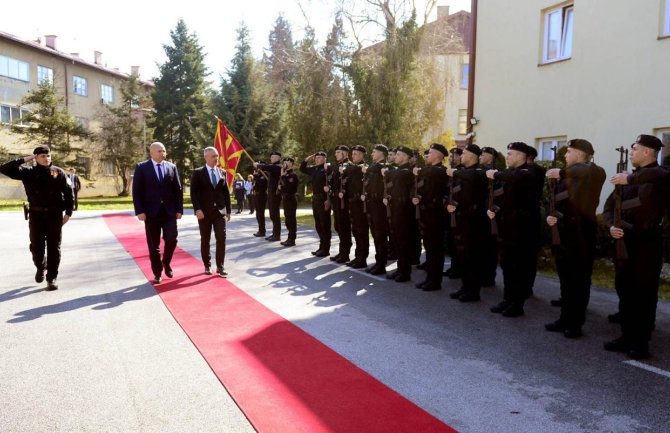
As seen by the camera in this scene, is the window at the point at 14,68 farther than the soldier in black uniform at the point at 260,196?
Yes

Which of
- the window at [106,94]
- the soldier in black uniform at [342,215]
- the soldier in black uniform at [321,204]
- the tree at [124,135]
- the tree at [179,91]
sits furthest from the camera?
the window at [106,94]

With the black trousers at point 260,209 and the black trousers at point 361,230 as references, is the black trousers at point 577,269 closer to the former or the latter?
the black trousers at point 361,230

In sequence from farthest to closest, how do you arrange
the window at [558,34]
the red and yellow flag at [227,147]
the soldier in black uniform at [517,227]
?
1. the red and yellow flag at [227,147]
2. the window at [558,34]
3. the soldier in black uniform at [517,227]

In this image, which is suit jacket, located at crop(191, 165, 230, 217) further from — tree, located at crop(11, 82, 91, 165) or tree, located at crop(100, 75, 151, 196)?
tree, located at crop(100, 75, 151, 196)

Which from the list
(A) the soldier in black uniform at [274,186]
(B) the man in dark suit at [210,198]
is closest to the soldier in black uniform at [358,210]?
(B) the man in dark suit at [210,198]

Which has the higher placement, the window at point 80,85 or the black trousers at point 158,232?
the window at point 80,85

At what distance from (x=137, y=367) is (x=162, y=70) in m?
41.5

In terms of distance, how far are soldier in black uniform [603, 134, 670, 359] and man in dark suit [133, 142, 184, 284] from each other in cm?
592

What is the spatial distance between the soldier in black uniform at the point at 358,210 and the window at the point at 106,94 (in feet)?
135

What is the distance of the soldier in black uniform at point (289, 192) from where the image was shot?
41.8ft

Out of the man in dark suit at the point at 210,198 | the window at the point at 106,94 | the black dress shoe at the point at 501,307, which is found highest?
the window at the point at 106,94

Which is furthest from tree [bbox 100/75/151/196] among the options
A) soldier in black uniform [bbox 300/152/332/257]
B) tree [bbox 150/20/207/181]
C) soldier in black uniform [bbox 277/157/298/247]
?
soldier in black uniform [bbox 300/152/332/257]

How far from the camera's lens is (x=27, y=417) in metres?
3.77

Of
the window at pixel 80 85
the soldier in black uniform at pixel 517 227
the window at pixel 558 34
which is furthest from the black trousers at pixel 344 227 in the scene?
the window at pixel 80 85
